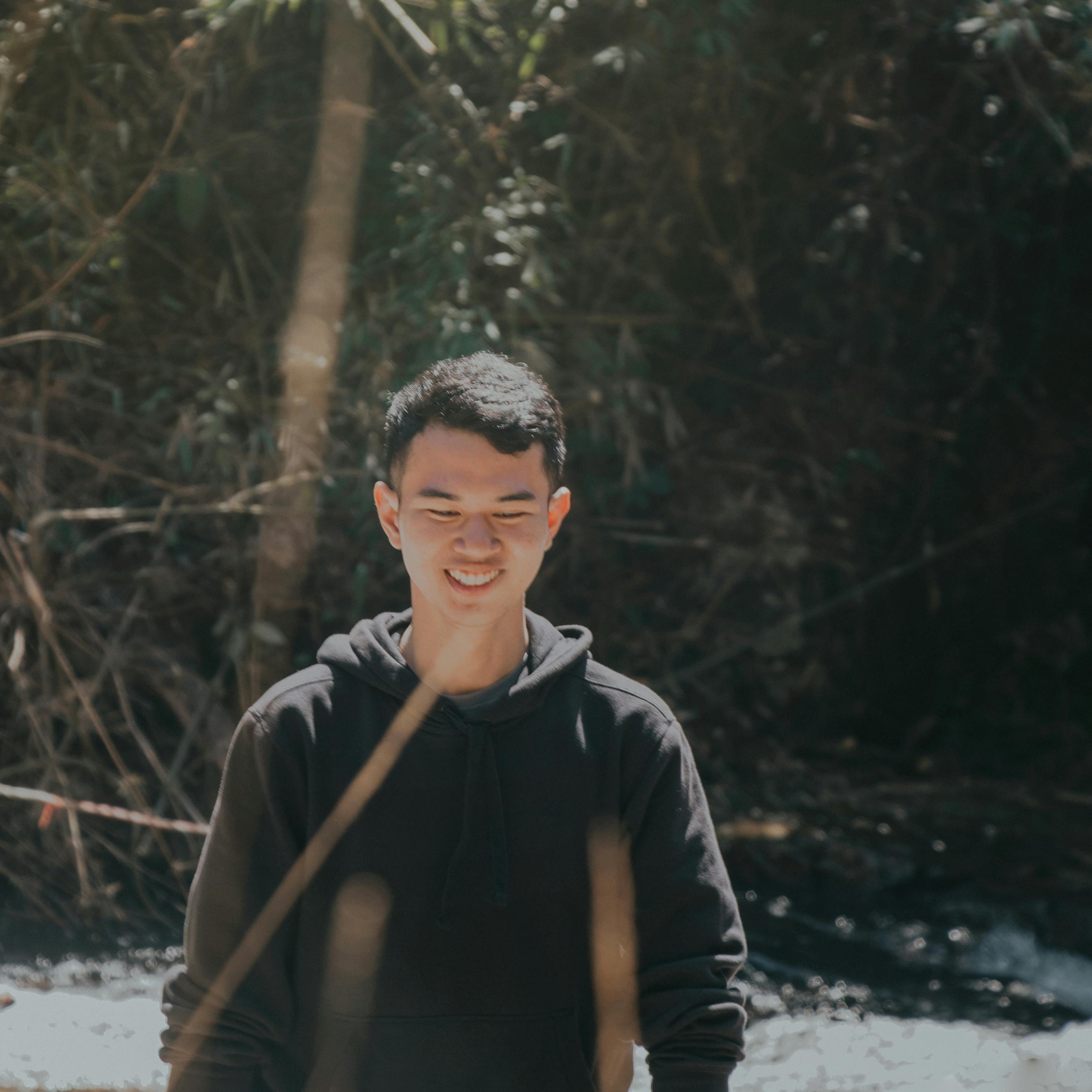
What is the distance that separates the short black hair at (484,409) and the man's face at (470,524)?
0.01 m

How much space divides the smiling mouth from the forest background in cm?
164

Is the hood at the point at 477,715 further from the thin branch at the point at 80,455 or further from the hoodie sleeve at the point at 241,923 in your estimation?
the thin branch at the point at 80,455

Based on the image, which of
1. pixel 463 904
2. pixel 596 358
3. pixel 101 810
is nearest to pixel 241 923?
pixel 463 904

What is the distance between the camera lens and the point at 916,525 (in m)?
4.12

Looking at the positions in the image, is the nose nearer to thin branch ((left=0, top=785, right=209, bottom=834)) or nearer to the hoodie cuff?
the hoodie cuff

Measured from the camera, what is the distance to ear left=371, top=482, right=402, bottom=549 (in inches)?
50.3

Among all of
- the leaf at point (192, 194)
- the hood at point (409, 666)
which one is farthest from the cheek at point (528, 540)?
the leaf at point (192, 194)

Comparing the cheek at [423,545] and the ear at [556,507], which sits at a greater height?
the ear at [556,507]

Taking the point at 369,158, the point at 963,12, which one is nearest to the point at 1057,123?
the point at 963,12

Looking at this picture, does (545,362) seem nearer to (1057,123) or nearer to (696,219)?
(696,219)

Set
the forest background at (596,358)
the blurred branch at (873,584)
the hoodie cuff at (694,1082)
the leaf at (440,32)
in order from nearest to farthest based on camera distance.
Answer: the hoodie cuff at (694,1082) < the leaf at (440,32) < the forest background at (596,358) < the blurred branch at (873,584)

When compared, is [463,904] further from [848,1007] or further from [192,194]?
[192,194]

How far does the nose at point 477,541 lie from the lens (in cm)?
120

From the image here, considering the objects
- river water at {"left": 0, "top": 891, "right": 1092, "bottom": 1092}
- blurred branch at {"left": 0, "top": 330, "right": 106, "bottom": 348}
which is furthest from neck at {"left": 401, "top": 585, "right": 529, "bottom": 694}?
blurred branch at {"left": 0, "top": 330, "right": 106, "bottom": 348}
